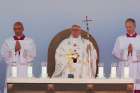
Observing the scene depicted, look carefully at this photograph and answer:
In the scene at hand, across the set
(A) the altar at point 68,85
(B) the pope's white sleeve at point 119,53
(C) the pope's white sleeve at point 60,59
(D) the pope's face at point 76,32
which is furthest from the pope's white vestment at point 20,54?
(A) the altar at point 68,85

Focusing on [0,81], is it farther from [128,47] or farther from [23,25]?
[128,47]

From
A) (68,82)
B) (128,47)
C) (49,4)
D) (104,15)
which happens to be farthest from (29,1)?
(68,82)

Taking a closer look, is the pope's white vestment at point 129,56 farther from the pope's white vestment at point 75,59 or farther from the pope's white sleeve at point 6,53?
the pope's white sleeve at point 6,53

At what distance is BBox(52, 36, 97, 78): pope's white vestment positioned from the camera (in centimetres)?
827

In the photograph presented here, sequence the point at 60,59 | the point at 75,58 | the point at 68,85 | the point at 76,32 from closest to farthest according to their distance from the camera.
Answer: the point at 68,85, the point at 75,58, the point at 60,59, the point at 76,32

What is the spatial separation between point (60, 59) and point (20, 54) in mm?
803

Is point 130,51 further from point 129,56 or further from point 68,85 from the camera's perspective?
point 68,85

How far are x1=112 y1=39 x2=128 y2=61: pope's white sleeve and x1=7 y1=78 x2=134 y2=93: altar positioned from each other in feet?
6.66

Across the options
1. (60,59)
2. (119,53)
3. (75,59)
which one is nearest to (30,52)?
(60,59)

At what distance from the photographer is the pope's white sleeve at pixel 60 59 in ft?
28.8

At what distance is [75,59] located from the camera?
8.46 m

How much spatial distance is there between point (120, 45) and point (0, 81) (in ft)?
7.43

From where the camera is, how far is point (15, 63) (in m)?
9.17

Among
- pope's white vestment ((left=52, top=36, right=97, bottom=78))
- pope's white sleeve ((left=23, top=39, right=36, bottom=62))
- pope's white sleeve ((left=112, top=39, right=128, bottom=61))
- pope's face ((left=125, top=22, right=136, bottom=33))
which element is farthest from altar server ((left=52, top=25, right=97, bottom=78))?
pope's face ((left=125, top=22, right=136, bottom=33))
